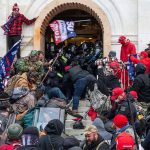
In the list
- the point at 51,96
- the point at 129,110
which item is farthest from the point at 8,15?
the point at 129,110

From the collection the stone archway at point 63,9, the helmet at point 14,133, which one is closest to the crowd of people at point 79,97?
the helmet at point 14,133

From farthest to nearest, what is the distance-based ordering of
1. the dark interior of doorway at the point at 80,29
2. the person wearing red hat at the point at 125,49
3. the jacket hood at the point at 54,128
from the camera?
the dark interior of doorway at the point at 80,29
the person wearing red hat at the point at 125,49
the jacket hood at the point at 54,128

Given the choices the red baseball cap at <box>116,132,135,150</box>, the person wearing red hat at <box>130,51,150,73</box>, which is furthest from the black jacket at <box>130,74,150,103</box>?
the red baseball cap at <box>116,132,135,150</box>

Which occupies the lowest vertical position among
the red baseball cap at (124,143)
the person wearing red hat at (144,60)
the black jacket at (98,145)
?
the black jacket at (98,145)

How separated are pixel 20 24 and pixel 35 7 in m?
0.84

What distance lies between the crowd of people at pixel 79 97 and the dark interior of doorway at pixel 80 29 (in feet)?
4.98

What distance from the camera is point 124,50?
18.5m

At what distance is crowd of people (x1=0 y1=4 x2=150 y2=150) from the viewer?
9883mm

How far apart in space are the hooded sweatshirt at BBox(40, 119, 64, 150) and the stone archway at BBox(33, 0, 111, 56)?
10.1 m

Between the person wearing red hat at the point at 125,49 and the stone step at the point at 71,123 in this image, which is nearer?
the stone step at the point at 71,123

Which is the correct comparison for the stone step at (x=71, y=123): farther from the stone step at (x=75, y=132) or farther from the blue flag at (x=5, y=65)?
the blue flag at (x=5, y=65)

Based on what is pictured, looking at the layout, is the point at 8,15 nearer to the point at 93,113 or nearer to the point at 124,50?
the point at 124,50

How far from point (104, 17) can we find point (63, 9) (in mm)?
1578

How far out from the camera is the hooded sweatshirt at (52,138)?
32.4ft
